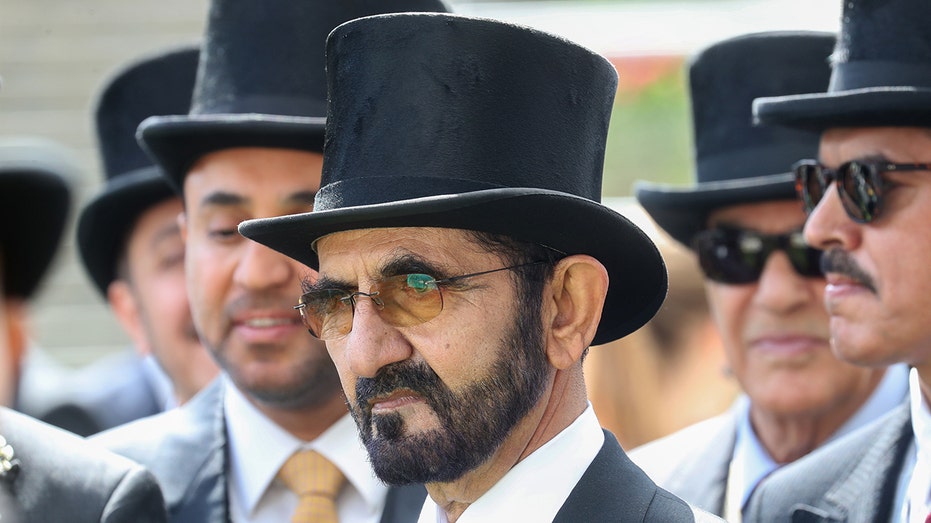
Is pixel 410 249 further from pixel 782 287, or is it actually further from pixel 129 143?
pixel 129 143

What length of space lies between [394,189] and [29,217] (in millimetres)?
3359

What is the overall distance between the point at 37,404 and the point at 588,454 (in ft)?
15.3

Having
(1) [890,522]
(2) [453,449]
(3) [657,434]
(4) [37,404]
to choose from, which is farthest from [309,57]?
(4) [37,404]

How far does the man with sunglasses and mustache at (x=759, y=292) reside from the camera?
512cm

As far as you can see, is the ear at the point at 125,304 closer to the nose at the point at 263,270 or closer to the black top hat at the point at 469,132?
the nose at the point at 263,270

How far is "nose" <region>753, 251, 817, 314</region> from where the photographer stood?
5.11 m

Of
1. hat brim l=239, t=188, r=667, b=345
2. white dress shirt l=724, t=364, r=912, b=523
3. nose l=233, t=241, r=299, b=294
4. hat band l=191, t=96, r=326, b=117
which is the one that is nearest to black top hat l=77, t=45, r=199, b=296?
hat band l=191, t=96, r=326, b=117

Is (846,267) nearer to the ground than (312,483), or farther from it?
farther from it

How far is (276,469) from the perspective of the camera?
4324mm

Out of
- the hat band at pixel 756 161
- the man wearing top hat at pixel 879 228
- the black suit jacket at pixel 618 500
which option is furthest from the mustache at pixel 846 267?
the black suit jacket at pixel 618 500

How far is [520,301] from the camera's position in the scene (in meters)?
3.27

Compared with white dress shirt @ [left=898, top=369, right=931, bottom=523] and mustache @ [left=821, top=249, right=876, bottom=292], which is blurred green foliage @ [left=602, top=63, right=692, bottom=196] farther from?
white dress shirt @ [left=898, top=369, right=931, bottom=523]

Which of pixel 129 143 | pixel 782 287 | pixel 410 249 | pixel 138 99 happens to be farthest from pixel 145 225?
pixel 410 249

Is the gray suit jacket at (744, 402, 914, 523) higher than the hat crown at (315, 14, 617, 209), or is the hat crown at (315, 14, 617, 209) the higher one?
the hat crown at (315, 14, 617, 209)
